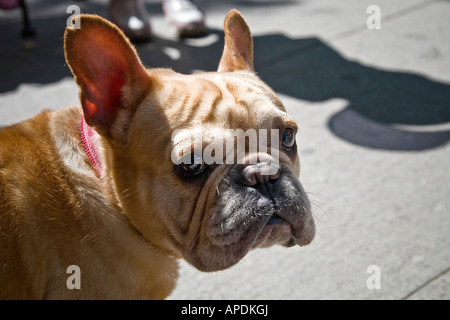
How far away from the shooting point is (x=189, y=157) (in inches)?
97.2

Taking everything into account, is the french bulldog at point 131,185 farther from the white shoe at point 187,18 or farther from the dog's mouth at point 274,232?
the white shoe at point 187,18

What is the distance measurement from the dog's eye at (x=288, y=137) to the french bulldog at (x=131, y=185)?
6 centimetres

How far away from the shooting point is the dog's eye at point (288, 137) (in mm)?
2782

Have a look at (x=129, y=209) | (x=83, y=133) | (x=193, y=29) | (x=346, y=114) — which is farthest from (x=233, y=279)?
(x=193, y=29)

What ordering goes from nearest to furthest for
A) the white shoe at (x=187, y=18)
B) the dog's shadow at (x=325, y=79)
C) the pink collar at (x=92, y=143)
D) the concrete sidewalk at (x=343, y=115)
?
the pink collar at (x=92, y=143) < the concrete sidewalk at (x=343, y=115) < the dog's shadow at (x=325, y=79) < the white shoe at (x=187, y=18)

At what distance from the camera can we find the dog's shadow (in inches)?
198

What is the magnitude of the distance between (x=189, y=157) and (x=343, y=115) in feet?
10.3

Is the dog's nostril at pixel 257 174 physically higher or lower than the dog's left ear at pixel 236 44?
lower

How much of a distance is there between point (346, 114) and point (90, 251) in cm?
343

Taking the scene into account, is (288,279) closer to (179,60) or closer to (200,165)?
(200,165)

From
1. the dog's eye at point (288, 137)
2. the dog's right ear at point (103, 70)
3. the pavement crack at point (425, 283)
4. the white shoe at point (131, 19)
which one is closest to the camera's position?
the dog's right ear at point (103, 70)

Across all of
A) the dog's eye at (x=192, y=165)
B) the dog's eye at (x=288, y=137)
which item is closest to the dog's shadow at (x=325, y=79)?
the dog's eye at (x=288, y=137)

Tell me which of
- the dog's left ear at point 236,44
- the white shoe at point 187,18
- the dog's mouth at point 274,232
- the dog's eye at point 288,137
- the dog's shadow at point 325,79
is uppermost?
the dog's left ear at point 236,44

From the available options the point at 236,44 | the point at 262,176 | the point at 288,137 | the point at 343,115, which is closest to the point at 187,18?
the point at 343,115
